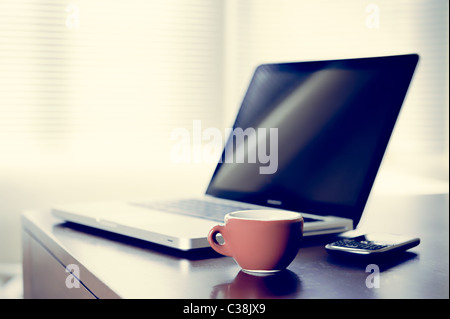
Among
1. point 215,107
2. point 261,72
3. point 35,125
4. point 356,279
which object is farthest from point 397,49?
point 356,279

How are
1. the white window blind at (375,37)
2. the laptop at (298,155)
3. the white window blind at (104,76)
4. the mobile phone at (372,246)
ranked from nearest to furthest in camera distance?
the mobile phone at (372,246) → the laptop at (298,155) → the white window blind at (104,76) → the white window blind at (375,37)

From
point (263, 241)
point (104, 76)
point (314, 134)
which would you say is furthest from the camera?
point (104, 76)

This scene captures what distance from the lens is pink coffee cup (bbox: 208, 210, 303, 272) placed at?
0.55m

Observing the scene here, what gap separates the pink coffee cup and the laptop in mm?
84

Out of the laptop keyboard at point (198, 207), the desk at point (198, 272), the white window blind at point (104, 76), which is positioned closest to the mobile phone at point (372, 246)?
the desk at point (198, 272)

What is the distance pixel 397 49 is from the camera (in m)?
2.20

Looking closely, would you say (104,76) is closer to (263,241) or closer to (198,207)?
(198,207)

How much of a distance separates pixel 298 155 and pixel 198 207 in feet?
0.62

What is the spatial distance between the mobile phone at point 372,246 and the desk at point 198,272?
13 mm

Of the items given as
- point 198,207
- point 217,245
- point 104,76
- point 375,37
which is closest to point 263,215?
point 217,245

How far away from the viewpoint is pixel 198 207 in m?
0.89

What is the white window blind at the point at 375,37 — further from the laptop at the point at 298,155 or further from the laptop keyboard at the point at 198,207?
the laptop keyboard at the point at 198,207

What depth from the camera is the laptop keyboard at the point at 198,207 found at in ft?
2.66

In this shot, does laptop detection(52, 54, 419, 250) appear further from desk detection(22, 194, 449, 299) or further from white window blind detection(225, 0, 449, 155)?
white window blind detection(225, 0, 449, 155)
